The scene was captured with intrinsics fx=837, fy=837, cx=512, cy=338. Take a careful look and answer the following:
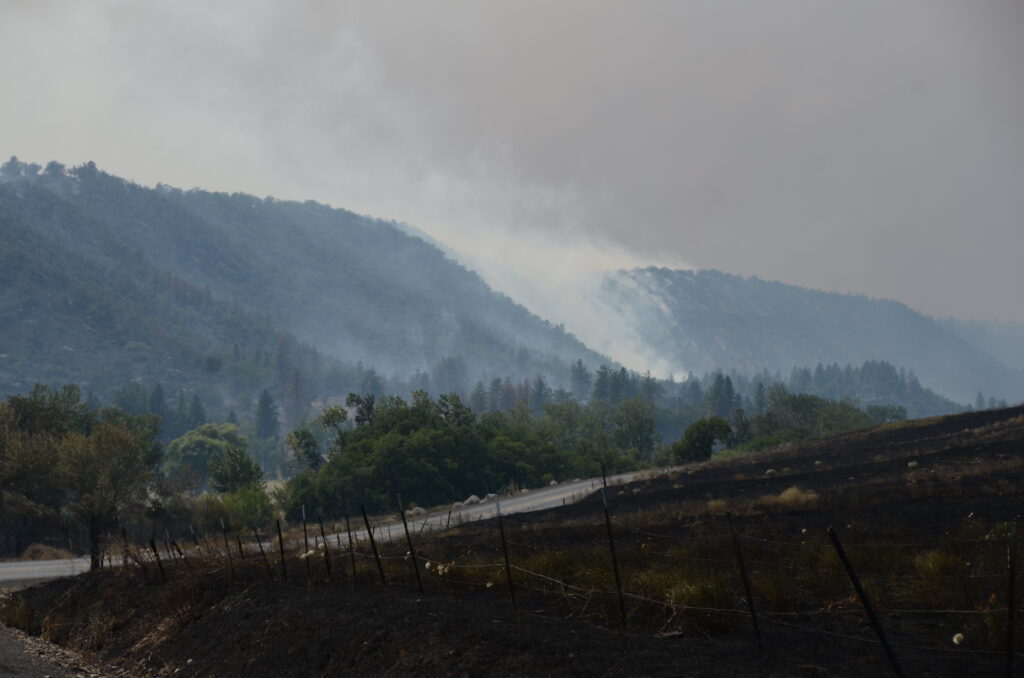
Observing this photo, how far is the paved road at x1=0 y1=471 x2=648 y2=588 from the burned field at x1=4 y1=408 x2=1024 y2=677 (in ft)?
28.9

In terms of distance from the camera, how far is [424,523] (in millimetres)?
32094

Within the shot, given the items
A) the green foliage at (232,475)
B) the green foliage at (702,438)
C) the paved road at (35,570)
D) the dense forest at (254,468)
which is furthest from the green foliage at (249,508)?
the green foliage at (702,438)

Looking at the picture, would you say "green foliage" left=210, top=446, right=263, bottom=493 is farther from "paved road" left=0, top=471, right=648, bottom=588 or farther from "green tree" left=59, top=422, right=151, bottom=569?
"green tree" left=59, top=422, right=151, bottom=569

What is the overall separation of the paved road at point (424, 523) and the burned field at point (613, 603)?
880cm

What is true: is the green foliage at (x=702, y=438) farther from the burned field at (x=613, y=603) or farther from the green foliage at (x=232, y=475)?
the burned field at (x=613, y=603)

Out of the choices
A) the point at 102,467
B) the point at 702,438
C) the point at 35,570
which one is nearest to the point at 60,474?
the point at 102,467

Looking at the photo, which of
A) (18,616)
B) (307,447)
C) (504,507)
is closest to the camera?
(18,616)

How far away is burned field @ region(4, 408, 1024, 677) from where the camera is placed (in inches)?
533

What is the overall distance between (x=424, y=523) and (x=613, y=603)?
15491 mm

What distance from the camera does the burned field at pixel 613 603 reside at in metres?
Answer: 13.5

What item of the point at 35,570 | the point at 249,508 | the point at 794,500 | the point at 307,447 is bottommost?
Answer: the point at 794,500

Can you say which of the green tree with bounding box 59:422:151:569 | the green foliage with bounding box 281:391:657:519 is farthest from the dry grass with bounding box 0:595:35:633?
the green foliage with bounding box 281:391:657:519

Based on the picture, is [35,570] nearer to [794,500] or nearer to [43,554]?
[43,554]

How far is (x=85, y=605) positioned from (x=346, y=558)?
8707mm
